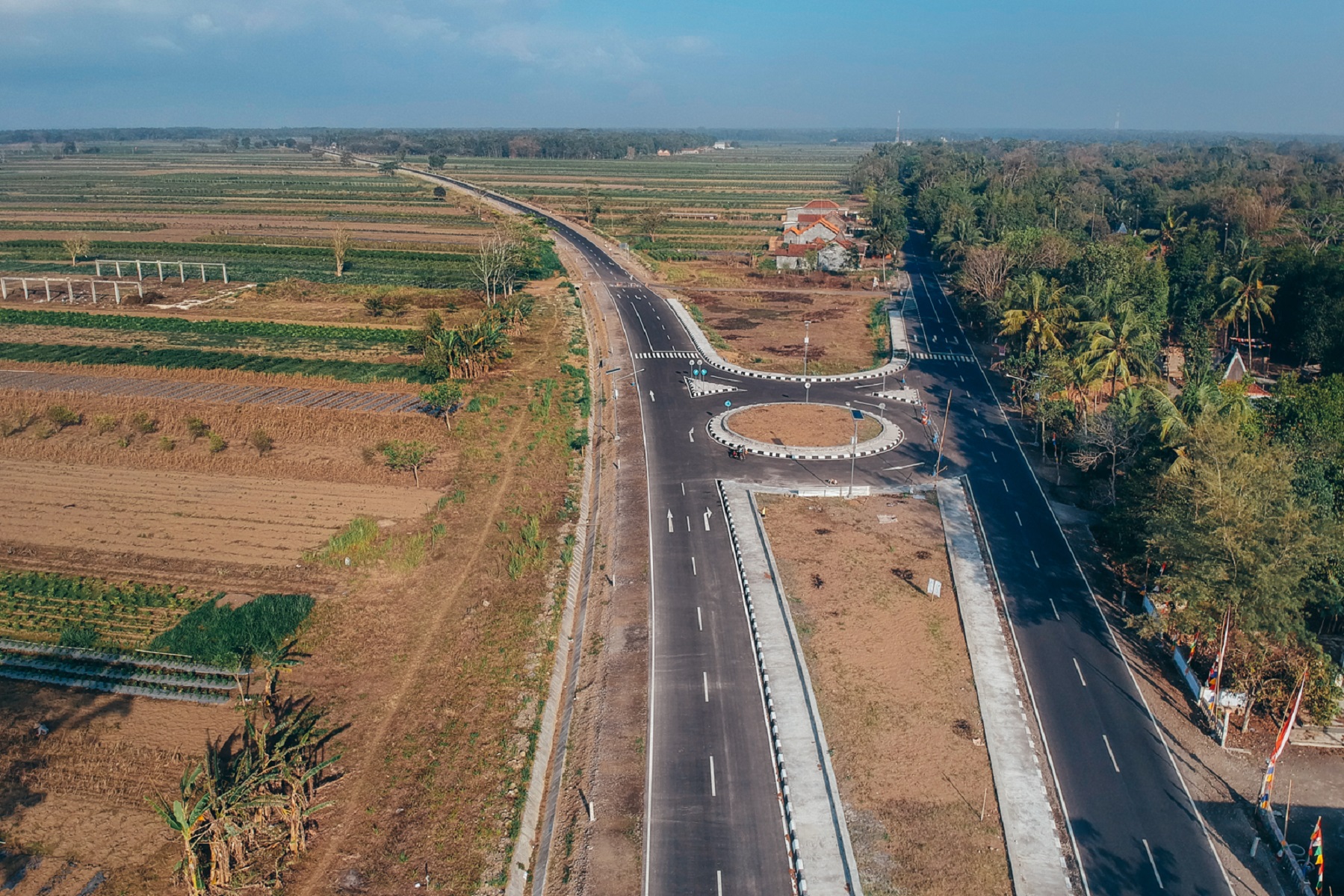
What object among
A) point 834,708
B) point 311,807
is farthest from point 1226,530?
point 311,807

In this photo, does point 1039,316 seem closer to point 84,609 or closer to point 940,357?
point 940,357

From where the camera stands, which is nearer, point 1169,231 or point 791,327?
point 791,327

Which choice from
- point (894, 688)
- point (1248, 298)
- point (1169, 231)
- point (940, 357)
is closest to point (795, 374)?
point (940, 357)

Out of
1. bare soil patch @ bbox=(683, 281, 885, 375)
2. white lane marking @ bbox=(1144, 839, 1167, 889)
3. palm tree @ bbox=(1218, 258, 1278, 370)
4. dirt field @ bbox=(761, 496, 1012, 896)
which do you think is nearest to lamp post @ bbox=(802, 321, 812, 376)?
bare soil patch @ bbox=(683, 281, 885, 375)

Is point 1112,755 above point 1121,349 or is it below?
below

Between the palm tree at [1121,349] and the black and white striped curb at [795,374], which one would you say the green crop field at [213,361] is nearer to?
the black and white striped curb at [795,374]

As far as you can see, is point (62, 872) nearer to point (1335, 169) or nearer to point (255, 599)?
point (255, 599)

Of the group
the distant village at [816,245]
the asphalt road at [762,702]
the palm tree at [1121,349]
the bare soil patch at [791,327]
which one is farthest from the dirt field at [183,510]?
the distant village at [816,245]

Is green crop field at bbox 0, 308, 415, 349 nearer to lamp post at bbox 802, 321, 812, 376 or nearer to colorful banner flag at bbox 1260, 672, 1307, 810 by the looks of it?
lamp post at bbox 802, 321, 812, 376
